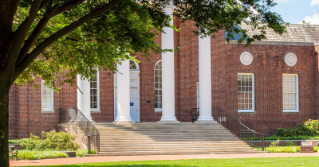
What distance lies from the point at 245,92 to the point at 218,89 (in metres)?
2.31

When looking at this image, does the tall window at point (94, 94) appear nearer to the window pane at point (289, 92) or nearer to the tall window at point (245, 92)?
the tall window at point (245, 92)

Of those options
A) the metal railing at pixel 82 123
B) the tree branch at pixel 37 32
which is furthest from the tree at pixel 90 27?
the metal railing at pixel 82 123

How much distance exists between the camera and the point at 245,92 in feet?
92.5

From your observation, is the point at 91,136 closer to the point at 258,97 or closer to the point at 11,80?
the point at 11,80

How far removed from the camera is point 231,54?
28.0 m

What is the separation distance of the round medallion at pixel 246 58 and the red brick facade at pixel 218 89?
0.25 meters

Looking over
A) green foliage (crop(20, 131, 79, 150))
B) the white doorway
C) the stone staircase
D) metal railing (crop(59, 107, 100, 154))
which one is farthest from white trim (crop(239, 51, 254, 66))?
green foliage (crop(20, 131, 79, 150))

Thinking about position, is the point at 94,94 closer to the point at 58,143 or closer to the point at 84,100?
the point at 84,100

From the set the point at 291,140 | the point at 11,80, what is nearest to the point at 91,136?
the point at 11,80

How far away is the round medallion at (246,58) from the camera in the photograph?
28234 millimetres

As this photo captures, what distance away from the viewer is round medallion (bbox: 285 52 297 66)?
95.3ft

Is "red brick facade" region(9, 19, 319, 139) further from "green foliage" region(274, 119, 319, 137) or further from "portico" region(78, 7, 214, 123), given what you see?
"portico" region(78, 7, 214, 123)

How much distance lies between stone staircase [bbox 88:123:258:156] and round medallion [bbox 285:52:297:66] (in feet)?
29.9

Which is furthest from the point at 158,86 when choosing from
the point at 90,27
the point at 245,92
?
the point at 90,27
